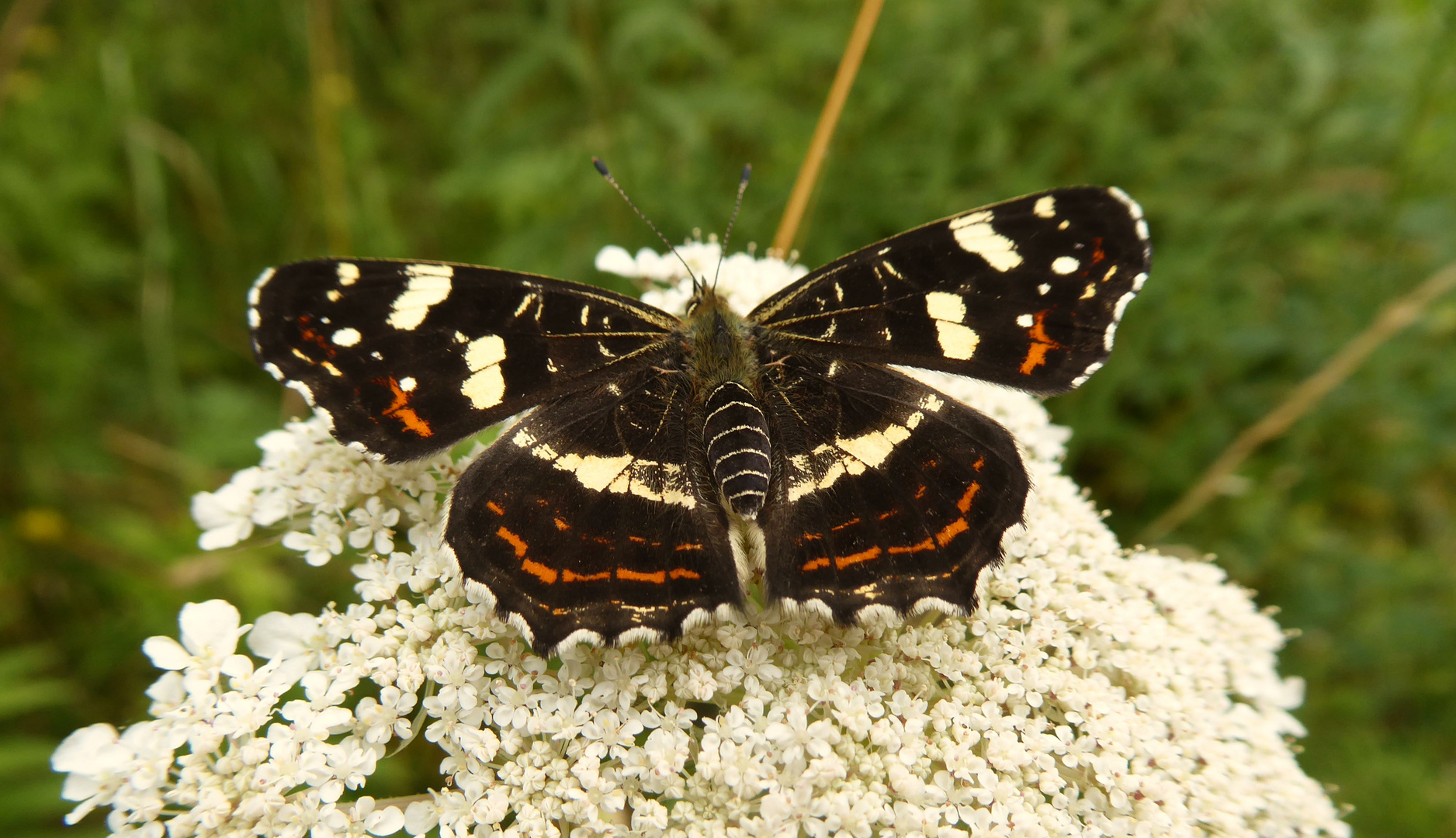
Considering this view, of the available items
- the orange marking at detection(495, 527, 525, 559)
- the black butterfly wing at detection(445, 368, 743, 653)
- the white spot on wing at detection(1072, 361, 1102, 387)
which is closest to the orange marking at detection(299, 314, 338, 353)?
the black butterfly wing at detection(445, 368, 743, 653)

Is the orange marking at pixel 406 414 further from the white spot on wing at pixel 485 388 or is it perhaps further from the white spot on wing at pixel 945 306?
the white spot on wing at pixel 945 306

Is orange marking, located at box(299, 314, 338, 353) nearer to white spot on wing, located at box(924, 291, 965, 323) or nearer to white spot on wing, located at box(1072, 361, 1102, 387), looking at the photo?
white spot on wing, located at box(924, 291, 965, 323)

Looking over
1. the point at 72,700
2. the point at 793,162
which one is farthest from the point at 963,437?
the point at 72,700

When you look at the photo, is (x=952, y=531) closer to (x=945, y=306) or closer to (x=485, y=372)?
(x=945, y=306)

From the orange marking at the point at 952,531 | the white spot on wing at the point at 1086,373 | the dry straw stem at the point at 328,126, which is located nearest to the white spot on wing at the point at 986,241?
the white spot on wing at the point at 1086,373

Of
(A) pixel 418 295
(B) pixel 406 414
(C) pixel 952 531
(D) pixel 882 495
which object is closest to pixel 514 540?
(B) pixel 406 414

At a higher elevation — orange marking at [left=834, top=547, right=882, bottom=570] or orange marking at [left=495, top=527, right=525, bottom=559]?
orange marking at [left=495, top=527, right=525, bottom=559]
